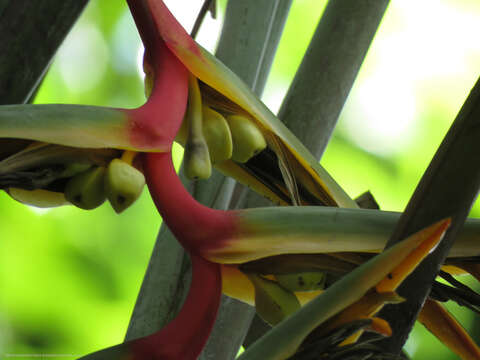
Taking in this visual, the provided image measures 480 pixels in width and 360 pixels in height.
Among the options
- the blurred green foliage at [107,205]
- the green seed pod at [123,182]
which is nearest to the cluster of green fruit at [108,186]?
the green seed pod at [123,182]

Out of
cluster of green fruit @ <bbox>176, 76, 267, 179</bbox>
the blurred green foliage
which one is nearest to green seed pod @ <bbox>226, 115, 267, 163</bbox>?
cluster of green fruit @ <bbox>176, 76, 267, 179</bbox>

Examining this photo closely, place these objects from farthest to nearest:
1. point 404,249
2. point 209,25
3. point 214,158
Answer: point 209,25, point 214,158, point 404,249

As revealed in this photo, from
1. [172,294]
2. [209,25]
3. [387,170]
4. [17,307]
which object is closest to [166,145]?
[172,294]

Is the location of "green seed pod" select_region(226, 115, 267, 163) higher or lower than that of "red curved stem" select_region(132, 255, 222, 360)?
higher

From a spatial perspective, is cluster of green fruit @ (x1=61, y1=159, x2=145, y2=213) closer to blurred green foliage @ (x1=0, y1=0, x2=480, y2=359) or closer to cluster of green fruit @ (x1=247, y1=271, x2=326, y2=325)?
cluster of green fruit @ (x1=247, y1=271, x2=326, y2=325)

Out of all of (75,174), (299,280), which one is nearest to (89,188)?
(75,174)

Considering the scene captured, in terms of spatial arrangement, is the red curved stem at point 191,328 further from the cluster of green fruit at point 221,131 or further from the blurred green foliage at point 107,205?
the blurred green foliage at point 107,205

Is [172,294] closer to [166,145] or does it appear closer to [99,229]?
[166,145]
